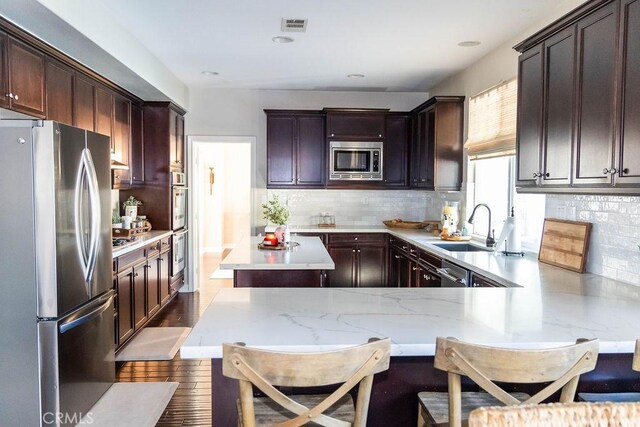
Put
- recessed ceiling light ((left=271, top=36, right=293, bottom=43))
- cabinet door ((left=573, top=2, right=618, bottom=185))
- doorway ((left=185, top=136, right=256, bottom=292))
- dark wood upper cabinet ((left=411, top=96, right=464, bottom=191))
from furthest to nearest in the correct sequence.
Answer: doorway ((left=185, top=136, right=256, bottom=292)) → dark wood upper cabinet ((left=411, top=96, right=464, bottom=191)) → recessed ceiling light ((left=271, top=36, right=293, bottom=43)) → cabinet door ((left=573, top=2, right=618, bottom=185))

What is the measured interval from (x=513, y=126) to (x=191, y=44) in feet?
9.55

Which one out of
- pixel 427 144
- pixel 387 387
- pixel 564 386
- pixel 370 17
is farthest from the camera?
pixel 427 144

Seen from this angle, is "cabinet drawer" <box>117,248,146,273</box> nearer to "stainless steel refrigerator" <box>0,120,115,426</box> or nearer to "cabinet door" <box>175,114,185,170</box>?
"stainless steel refrigerator" <box>0,120,115,426</box>

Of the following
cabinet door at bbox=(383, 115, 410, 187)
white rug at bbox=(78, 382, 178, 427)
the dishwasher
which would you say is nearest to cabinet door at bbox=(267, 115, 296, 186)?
cabinet door at bbox=(383, 115, 410, 187)

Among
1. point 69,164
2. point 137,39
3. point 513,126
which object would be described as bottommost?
point 69,164

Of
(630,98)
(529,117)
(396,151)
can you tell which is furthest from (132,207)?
(630,98)

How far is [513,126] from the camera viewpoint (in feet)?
12.6

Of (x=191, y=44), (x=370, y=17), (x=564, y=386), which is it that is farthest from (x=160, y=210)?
(x=564, y=386)

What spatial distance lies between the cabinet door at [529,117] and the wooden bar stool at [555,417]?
2200 millimetres

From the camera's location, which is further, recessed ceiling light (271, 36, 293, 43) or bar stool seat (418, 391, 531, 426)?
recessed ceiling light (271, 36, 293, 43)

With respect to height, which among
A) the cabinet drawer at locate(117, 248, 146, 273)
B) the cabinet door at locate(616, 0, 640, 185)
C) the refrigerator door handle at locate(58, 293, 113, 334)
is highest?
the cabinet door at locate(616, 0, 640, 185)

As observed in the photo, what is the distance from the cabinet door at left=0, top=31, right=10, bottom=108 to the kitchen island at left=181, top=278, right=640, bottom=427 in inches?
72.8

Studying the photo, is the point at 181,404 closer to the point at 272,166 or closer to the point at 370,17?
the point at 370,17

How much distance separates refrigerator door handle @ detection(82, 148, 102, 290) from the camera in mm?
2842
